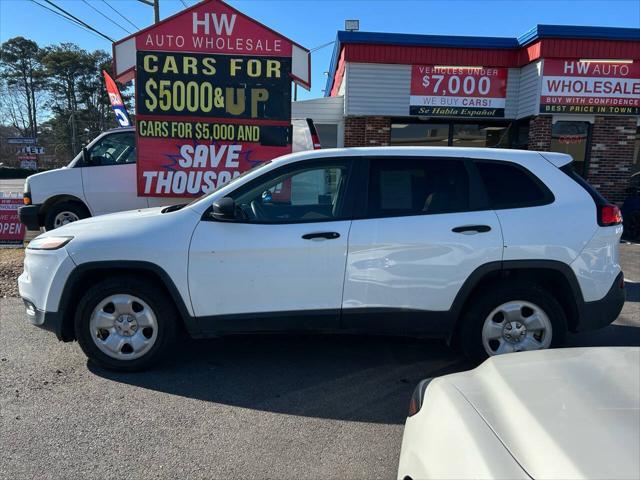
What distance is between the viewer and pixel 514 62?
13.0 m

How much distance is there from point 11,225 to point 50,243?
6245 mm

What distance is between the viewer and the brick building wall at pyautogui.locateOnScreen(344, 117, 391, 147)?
1332 cm

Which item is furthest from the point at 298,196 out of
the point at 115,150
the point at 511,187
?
the point at 115,150

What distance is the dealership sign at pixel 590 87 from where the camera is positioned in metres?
12.1

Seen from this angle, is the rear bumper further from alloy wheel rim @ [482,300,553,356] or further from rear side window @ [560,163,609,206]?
rear side window @ [560,163,609,206]

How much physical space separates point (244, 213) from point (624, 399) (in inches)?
111

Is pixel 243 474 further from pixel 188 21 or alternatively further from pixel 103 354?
pixel 188 21

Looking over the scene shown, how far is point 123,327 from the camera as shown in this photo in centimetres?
390

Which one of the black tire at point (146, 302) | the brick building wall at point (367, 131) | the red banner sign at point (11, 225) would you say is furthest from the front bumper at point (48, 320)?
the brick building wall at point (367, 131)

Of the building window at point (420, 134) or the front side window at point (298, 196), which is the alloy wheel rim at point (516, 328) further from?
the building window at point (420, 134)

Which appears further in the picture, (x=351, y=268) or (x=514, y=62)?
(x=514, y=62)

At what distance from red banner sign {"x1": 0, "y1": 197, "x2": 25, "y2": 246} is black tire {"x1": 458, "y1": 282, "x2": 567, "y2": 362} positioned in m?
8.43

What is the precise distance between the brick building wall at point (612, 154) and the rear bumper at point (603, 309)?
10.1 metres

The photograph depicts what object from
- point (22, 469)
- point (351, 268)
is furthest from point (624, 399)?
point (22, 469)
